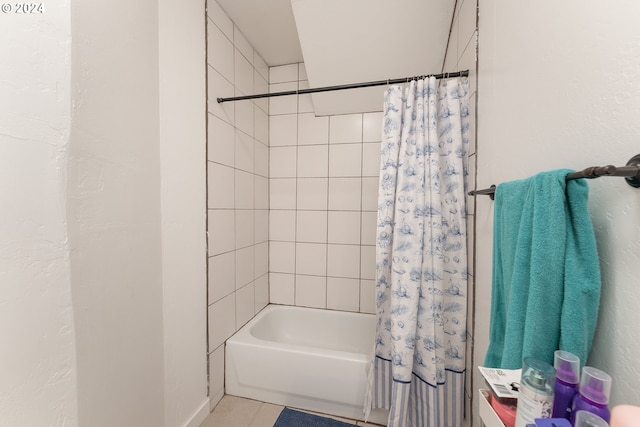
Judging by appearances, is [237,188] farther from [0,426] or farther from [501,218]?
[501,218]

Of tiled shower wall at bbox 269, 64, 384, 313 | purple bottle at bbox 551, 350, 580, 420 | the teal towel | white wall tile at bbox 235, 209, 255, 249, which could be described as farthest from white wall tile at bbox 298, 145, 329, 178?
purple bottle at bbox 551, 350, 580, 420

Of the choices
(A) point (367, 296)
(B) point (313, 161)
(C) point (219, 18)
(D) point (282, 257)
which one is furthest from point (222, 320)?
(C) point (219, 18)

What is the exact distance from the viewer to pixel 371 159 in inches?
72.7

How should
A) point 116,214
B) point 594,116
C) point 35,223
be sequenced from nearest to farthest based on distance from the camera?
1. point 594,116
2. point 35,223
3. point 116,214

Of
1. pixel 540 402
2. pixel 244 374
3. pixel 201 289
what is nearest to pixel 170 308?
pixel 201 289

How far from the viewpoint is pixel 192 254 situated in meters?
1.23

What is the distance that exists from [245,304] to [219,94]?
1.39 m

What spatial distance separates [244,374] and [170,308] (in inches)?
26.8

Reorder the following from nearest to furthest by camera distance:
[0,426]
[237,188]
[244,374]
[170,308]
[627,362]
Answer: [627,362], [0,426], [170,308], [244,374], [237,188]

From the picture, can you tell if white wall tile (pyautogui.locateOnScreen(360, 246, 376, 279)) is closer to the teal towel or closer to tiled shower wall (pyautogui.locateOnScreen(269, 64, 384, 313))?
tiled shower wall (pyautogui.locateOnScreen(269, 64, 384, 313))

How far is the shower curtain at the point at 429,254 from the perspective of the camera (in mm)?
1062

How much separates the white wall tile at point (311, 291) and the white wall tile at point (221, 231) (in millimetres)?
715

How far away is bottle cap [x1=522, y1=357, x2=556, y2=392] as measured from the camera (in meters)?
0.39

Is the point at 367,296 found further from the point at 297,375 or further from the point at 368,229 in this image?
the point at 297,375
